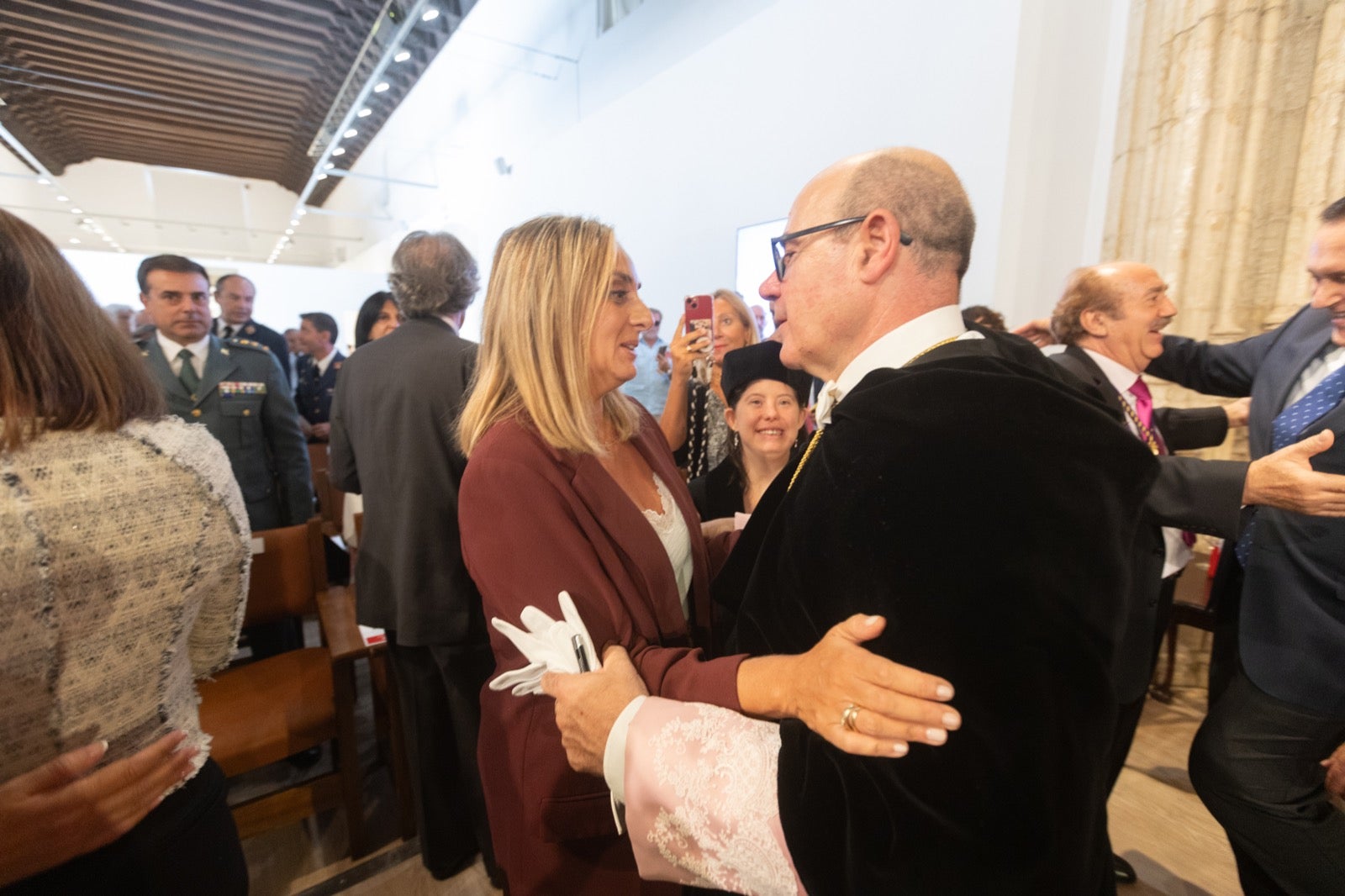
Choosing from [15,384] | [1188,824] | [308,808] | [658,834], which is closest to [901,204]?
[658,834]

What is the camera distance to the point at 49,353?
857mm

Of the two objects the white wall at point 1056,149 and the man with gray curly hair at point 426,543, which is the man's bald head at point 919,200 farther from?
the white wall at point 1056,149

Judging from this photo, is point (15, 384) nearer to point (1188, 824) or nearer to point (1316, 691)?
point (1316, 691)

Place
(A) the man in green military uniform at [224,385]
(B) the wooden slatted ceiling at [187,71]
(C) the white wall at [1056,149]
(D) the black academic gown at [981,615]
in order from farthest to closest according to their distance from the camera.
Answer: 1. (B) the wooden slatted ceiling at [187,71]
2. (C) the white wall at [1056,149]
3. (A) the man in green military uniform at [224,385]
4. (D) the black academic gown at [981,615]

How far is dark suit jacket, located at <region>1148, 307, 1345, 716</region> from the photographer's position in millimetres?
1419

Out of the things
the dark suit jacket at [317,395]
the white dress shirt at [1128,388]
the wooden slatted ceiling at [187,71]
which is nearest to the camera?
the white dress shirt at [1128,388]

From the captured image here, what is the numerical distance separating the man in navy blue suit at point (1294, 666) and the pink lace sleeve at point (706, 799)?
144cm

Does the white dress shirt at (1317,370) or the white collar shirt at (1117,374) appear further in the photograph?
the white collar shirt at (1117,374)

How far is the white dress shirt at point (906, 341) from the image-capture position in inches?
35.1

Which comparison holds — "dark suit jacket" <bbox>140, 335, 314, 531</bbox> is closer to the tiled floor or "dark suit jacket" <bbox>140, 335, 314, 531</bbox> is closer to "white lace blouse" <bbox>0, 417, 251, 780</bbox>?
the tiled floor

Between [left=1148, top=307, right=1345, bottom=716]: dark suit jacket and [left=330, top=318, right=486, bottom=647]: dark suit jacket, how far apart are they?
2.26 metres

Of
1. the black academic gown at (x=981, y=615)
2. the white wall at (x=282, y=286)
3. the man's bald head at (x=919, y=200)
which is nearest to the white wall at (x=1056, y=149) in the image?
the man's bald head at (x=919, y=200)

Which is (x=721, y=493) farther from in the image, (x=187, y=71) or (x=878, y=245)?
(x=187, y=71)

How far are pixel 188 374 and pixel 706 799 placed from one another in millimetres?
3367
